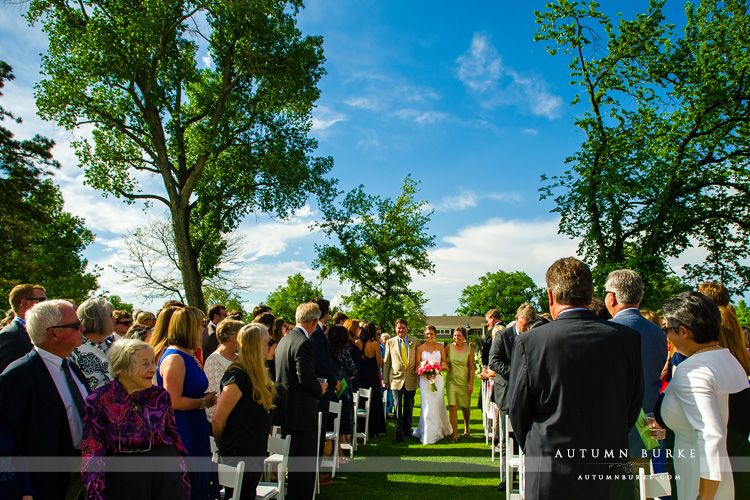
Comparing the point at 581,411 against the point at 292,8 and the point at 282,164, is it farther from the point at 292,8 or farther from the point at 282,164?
the point at 292,8

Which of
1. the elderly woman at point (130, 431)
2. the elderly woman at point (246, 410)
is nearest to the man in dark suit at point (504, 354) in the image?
the elderly woman at point (246, 410)

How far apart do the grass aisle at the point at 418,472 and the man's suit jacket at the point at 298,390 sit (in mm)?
1544

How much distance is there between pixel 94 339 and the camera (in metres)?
4.12

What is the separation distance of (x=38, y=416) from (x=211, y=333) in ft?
14.7

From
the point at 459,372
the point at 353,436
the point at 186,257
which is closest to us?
the point at 353,436

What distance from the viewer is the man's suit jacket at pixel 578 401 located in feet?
8.39

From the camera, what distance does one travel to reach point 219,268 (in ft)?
82.2

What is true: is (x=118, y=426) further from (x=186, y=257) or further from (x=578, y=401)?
(x=186, y=257)

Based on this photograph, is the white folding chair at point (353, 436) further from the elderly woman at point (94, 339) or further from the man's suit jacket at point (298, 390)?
the elderly woman at point (94, 339)

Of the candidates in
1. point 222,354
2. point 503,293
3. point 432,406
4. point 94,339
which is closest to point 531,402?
point 222,354

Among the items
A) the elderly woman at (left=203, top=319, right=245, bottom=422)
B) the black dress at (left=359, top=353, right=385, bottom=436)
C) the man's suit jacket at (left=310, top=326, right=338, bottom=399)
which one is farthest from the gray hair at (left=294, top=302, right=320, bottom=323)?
the black dress at (left=359, top=353, right=385, bottom=436)

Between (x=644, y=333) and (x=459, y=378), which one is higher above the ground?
(x=644, y=333)

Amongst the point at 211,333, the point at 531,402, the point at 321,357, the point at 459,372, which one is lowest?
the point at 459,372

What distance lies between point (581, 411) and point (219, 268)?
79.8 ft
